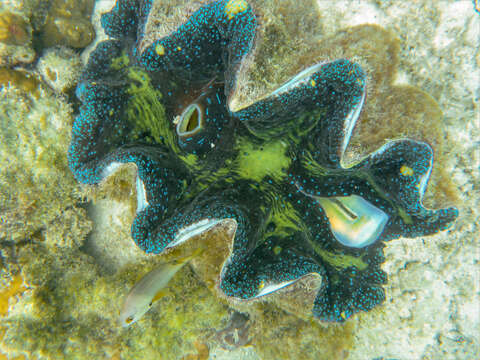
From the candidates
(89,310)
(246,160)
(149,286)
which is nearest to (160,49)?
(246,160)

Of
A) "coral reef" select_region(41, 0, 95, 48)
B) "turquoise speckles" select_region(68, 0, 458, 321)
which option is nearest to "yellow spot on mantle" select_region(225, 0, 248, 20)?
"turquoise speckles" select_region(68, 0, 458, 321)

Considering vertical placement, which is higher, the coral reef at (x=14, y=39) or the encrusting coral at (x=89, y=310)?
the coral reef at (x=14, y=39)

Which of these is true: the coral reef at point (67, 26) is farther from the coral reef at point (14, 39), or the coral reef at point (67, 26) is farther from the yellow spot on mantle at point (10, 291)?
the yellow spot on mantle at point (10, 291)

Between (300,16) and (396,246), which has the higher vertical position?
(300,16)

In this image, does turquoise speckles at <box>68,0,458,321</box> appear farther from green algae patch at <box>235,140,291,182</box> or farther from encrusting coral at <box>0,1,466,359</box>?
encrusting coral at <box>0,1,466,359</box>

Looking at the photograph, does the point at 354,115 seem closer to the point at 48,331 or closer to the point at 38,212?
the point at 38,212

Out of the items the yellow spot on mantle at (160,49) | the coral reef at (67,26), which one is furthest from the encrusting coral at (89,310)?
the yellow spot on mantle at (160,49)

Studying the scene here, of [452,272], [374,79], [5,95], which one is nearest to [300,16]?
[374,79]

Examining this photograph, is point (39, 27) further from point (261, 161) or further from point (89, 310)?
point (89, 310)
